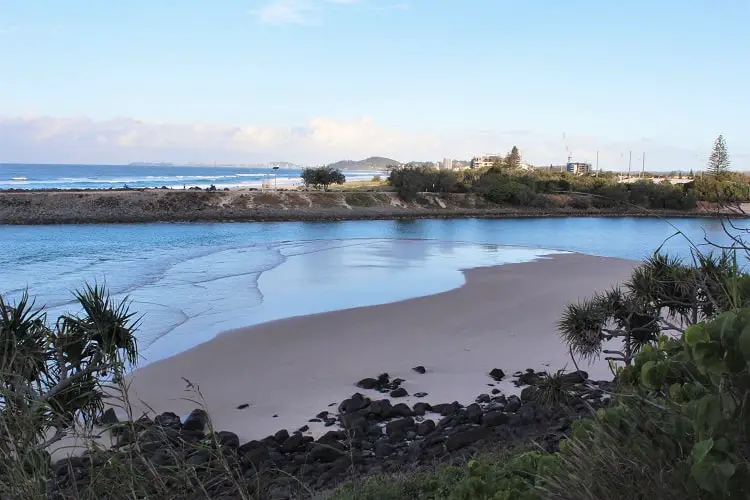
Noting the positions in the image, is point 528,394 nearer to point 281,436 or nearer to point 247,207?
point 281,436

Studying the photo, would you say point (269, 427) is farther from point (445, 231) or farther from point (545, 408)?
point (445, 231)

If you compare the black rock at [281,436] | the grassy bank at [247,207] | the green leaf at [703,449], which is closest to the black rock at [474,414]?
the black rock at [281,436]

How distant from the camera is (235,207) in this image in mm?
61500

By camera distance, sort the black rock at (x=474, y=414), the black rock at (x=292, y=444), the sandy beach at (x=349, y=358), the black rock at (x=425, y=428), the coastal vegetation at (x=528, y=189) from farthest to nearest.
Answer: the coastal vegetation at (x=528, y=189)
the sandy beach at (x=349, y=358)
the black rock at (x=474, y=414)
the black rock at (x=425, y=428)
the black rock at (x=292, y=444)

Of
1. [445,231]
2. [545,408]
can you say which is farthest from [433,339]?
[445,231]

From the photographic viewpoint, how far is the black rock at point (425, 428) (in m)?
8.50

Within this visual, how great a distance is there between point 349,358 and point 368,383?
190cm

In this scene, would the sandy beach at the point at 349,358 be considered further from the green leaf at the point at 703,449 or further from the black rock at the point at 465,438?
the green leaf at the point at 703,449

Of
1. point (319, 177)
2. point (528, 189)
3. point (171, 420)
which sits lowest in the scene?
point (171, 420)

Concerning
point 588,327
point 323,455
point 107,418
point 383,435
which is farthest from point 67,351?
point 588,327

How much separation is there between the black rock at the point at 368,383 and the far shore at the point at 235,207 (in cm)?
4702

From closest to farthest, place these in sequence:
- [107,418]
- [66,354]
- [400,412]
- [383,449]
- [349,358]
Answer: [66,354]
[107,418]
[383,449]
[400,412]
[349,358]

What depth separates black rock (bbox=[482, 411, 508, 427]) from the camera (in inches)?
339

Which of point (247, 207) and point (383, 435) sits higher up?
point (247, 207)
